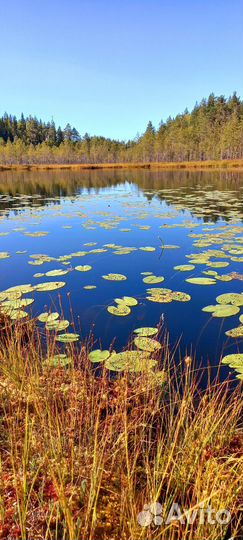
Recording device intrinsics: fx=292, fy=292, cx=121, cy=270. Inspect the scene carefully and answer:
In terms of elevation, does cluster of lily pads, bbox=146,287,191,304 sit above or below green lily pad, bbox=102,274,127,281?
below

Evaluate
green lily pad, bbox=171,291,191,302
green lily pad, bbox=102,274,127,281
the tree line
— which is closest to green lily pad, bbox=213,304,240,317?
green lily pad, bbox=171,291,191,302

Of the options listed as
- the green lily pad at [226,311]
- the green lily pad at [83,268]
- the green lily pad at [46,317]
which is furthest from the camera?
the green lily pad at [83,268]

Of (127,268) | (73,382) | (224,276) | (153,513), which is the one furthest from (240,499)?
(127,268)

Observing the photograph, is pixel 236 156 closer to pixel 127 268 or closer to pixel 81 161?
pixel 81 161

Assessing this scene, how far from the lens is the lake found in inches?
170

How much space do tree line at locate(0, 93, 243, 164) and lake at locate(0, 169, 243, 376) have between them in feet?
178

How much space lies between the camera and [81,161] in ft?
277

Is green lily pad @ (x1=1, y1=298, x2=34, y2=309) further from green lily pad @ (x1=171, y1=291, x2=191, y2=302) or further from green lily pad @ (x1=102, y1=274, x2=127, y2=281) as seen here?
green lily pad @ (x1=171, y1=291, x2=191, y2=302)

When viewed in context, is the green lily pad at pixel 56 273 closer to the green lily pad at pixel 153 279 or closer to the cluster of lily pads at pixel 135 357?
the green lily pad at pixel 153 279

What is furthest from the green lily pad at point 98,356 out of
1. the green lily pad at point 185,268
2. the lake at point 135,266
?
the green lily pad at point 185,268

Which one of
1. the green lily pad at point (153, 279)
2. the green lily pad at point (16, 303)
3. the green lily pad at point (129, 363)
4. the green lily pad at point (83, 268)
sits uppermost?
the green lily pad at point (83, 268)

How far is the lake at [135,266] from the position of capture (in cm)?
431

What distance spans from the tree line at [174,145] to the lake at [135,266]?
5430 cm

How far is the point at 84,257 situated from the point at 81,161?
83.4 meters
